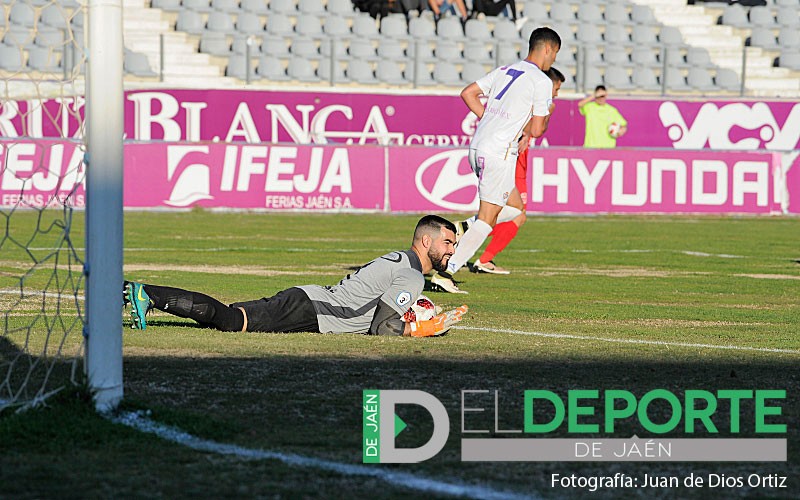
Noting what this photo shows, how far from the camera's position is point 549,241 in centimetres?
1611

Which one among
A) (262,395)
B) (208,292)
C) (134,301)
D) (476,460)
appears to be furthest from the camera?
(208,292)

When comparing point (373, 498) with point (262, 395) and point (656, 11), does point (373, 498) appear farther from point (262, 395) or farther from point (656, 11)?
point (656, 11)

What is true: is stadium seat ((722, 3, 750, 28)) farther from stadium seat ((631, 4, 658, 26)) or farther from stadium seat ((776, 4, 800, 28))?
stadium seat ((631, 4, 658, 26))

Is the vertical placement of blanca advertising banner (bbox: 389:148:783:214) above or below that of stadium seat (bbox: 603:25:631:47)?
below

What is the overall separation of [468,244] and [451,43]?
18229 millimetres

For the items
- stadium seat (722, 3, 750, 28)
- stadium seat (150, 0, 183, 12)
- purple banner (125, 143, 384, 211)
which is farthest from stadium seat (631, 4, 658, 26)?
purple banner (125, 143, 384, 211)

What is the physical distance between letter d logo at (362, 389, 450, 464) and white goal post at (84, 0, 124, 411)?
1.03m

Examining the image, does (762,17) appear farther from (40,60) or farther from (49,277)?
(49,277)

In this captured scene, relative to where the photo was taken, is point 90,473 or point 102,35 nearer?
point 90,473

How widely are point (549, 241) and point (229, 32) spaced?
13.2 meters

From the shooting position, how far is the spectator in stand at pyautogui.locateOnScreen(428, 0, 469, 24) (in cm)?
2833

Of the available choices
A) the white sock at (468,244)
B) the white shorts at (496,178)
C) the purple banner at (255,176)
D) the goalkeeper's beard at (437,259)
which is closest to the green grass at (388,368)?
the white sock at (468,244)

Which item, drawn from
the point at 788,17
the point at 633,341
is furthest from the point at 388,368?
the point at 788,17

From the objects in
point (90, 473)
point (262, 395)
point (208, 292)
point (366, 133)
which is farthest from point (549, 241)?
point (90, 473)
